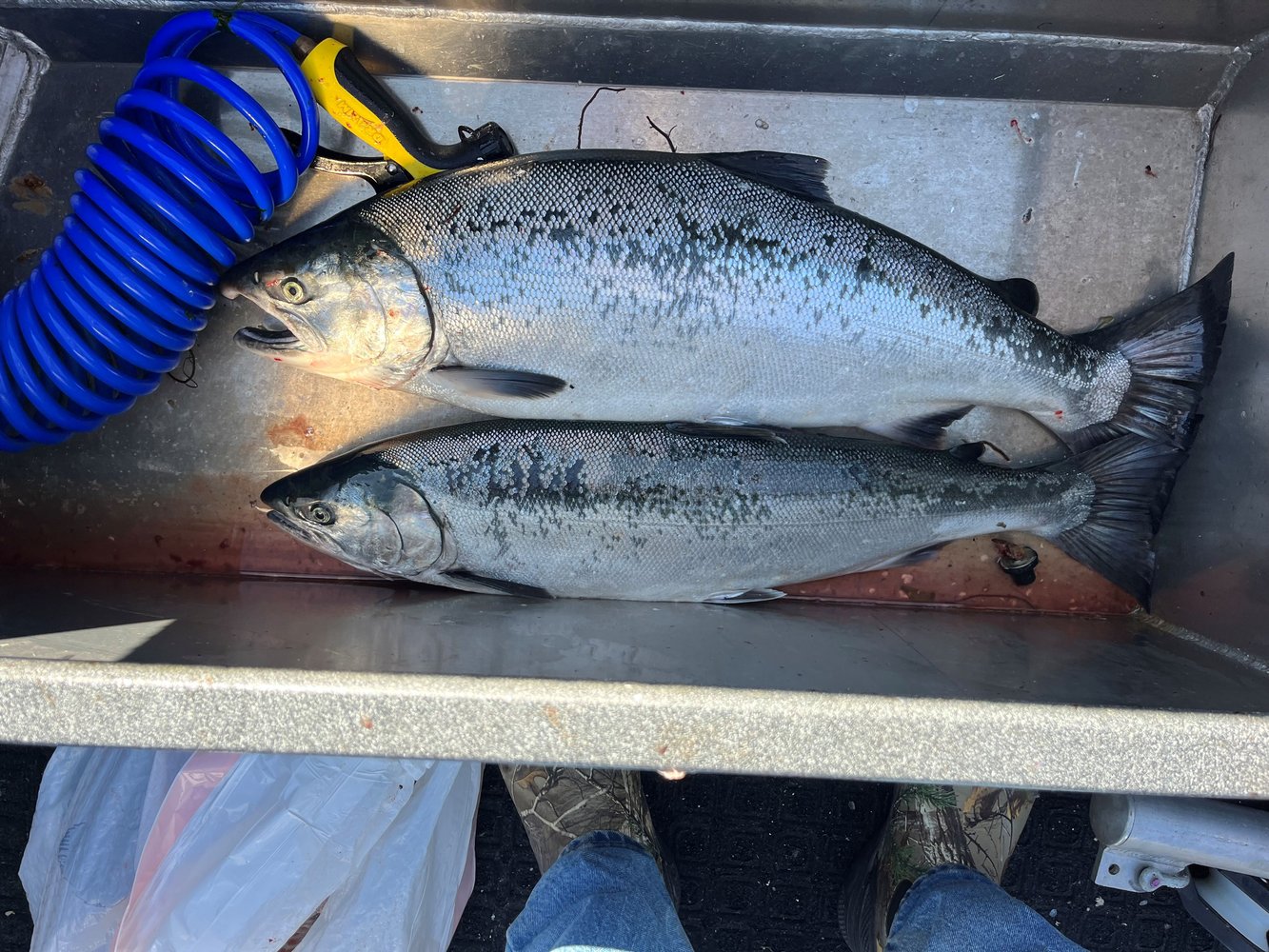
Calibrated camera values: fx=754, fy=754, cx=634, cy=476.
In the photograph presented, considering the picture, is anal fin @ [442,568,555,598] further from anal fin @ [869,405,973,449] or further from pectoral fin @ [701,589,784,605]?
anal fin @ [869,405,973,449]

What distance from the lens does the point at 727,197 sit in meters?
1.48

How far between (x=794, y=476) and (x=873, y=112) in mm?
878

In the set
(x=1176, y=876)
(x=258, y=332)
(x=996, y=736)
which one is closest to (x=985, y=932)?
(x=1176, y=876)

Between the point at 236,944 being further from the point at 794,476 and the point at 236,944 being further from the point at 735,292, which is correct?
the point at 735,292

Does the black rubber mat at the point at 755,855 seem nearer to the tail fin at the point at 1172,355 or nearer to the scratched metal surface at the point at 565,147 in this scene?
the scratched metal surface at the point at 565,147

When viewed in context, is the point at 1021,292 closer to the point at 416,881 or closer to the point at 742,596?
the point at 742,596

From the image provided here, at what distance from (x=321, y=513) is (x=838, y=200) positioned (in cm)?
135

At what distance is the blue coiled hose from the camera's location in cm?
134

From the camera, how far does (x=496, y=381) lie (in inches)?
59.6

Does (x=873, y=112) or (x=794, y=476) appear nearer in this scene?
(x=794, y=476)

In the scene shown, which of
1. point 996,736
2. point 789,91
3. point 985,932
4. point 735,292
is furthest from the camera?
point 789,91

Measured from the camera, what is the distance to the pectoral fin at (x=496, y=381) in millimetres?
1507

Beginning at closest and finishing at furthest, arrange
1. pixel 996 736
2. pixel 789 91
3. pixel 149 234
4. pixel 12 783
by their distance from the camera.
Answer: pixel 996 736 < pixel 149 234 < pixel 789 91 < pixel 12 783

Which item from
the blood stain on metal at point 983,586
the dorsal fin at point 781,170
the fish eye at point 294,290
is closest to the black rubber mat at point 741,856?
the blood stain on metal at point 983,586
